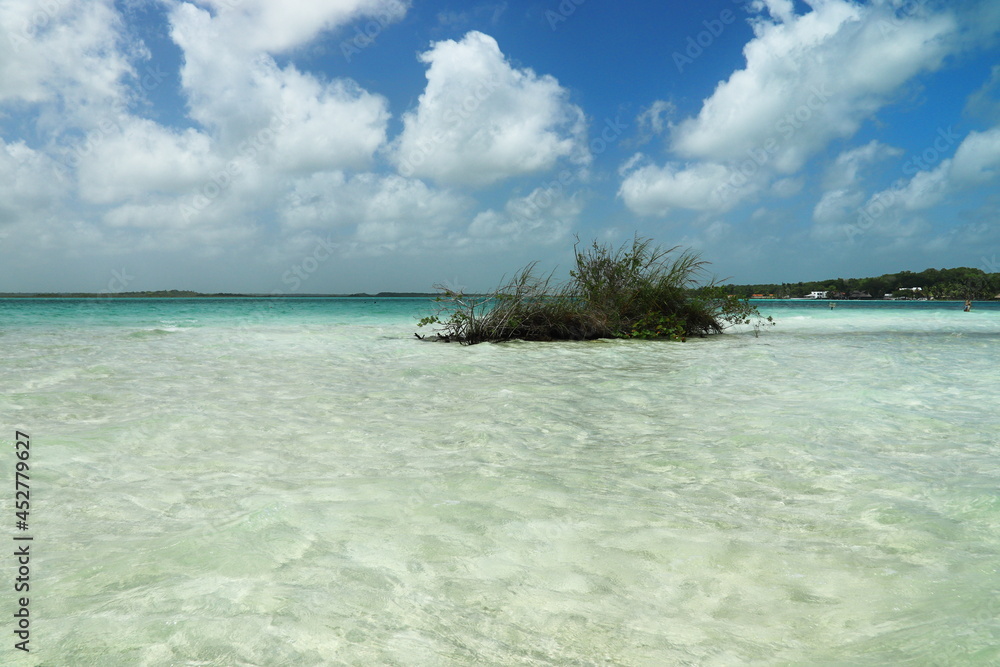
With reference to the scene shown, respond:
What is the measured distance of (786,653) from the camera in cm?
170

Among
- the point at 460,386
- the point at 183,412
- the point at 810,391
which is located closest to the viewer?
the point at 183,412

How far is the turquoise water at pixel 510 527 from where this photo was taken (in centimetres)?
173

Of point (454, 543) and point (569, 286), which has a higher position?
point (569, 286)

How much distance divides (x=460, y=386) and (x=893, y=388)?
476 centimetres

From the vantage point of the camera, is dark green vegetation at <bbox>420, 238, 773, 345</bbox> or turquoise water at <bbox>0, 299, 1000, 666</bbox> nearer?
turquoise water at <bbox>0, 299, 1000, 666</bbox>

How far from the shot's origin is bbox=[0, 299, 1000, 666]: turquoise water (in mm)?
1729

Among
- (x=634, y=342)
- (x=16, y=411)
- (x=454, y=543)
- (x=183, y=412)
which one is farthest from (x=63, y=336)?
(x=454, y=543)

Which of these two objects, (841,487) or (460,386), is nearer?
(841,487)

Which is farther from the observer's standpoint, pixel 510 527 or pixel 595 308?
pixel 595 308

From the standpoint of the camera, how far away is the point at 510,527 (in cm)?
260

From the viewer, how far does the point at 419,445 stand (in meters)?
4.17

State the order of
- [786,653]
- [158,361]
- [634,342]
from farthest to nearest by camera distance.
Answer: [634,342], [158,361], [786,653]

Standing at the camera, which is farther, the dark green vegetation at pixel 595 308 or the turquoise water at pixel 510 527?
the dark green vegetation at pixel 595 308

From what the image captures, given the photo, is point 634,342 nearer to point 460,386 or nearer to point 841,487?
point 460,386
